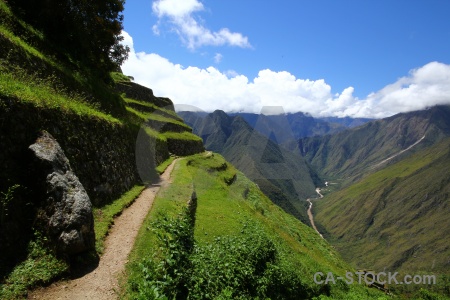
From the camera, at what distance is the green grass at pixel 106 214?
1542 centimetres

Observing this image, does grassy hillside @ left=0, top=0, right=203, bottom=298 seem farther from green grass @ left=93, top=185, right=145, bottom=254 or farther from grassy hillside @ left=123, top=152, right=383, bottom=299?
grassy hillside @ left=123, top=152, right=383, bottom=299

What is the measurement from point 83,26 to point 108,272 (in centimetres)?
2748

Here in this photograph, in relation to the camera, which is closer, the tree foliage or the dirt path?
the dirt path

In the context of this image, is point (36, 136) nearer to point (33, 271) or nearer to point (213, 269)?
point (33, 271)

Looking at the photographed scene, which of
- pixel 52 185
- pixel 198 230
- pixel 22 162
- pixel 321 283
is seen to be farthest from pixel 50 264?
pixel 321 283

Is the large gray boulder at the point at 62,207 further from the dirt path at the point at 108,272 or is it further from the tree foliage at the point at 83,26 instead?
the tree foliage at the point at 83,26

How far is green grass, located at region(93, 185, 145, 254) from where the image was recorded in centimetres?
1542

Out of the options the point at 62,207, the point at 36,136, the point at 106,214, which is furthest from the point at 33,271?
the point at 106,214

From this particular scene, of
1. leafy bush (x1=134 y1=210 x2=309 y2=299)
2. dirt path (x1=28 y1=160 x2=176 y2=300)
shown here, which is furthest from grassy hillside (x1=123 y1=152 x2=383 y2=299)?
dirt path (x1=28 y1=160 x2=176 y2=300)

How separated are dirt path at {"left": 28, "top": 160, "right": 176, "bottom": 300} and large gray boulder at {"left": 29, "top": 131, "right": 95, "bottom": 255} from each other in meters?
1.19

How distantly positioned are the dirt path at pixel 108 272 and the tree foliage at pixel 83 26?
20.1 meters

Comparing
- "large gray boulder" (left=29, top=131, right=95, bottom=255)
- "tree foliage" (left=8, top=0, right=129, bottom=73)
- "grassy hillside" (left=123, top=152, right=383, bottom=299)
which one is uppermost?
"tree foliage" (left=8, top=0, right=129, bottom=73)

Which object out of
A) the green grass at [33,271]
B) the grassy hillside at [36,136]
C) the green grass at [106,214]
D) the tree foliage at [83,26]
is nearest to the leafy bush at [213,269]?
the green grass at [106,214]

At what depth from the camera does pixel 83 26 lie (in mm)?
30844
